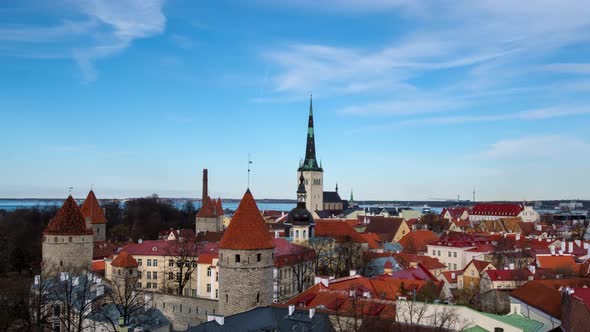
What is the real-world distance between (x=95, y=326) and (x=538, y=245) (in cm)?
4308

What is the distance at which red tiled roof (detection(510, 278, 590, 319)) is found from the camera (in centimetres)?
2692

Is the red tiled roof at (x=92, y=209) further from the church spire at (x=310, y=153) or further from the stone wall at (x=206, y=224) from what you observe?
the church spire at (x=310, y=153)

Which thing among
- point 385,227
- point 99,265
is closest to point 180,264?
point 99,265

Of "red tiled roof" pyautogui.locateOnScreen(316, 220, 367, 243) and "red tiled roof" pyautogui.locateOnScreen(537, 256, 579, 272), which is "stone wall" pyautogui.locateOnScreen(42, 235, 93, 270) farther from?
"red tiled roof" pyautogui.locateOnScreen(537, 256, 579, 272)

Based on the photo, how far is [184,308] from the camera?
3359cm

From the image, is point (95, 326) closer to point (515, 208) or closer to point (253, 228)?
point (253, 228)

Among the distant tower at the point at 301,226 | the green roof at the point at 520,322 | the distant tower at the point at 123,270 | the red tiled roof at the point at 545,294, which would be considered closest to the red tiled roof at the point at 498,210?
the distant tower at the point at 301,226

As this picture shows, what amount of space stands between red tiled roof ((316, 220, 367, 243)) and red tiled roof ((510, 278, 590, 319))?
101 feet

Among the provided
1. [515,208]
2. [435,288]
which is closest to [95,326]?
[435,288]

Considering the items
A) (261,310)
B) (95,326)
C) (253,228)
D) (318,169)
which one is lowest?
(95,326)

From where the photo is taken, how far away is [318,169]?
10500 centimetres

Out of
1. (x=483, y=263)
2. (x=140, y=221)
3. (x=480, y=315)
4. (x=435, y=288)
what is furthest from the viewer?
(x=140, y=221)

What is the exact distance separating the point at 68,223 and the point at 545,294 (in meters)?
30.5

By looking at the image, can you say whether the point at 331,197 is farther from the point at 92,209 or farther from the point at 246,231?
the point at 246,231
